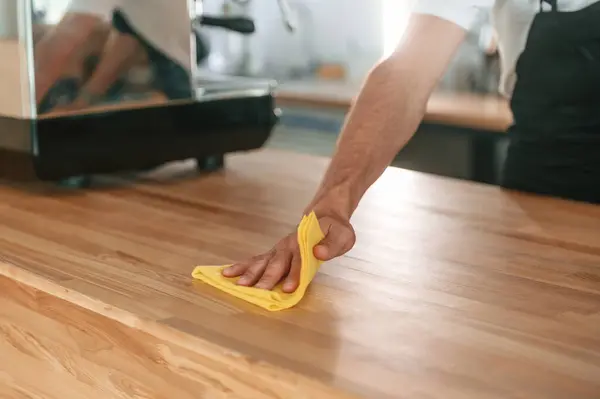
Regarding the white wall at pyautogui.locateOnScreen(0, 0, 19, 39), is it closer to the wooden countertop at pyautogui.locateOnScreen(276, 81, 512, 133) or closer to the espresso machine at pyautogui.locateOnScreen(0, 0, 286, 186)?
the espresso machine at pyautogui.locateOnScreen(0, 0, 286, 186)

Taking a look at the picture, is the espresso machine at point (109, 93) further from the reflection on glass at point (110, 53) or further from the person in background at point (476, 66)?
the person in background at point (476, 66)

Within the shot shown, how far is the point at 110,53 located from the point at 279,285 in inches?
17.2

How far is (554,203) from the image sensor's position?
1.01 m

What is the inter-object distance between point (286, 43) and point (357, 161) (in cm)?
88

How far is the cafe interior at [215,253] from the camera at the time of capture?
21.6 inches

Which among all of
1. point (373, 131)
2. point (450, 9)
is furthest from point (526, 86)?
point (373, 131)

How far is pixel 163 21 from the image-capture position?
1028 mm

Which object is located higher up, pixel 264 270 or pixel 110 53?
pixel 110 53

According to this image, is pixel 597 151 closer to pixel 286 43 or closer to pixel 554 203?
pixel 554 203

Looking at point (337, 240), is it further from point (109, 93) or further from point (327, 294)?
point (109, 93)

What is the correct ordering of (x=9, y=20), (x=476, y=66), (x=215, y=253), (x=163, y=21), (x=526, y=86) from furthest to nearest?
1. (x=476, y=66)
2. (x=526, y=86)
3. (x=163, y=21)
4. (x=9, y=20)
5. (x=215, y=253)

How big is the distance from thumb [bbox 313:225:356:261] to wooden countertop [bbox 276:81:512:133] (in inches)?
30.4

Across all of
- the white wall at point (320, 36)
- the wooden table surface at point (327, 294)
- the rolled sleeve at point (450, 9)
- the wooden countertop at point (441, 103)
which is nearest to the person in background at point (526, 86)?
the rolled sleeve at point (450, 9)

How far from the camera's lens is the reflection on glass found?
0.91 metres
